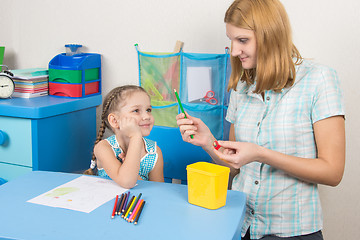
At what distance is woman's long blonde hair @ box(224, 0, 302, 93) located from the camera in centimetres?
125

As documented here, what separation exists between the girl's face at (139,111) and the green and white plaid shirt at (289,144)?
38cm

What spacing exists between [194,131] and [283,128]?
0.97 feet

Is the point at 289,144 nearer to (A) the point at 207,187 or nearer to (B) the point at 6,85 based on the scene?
(A) the point at 207,187

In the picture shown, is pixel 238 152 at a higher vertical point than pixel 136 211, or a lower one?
higher

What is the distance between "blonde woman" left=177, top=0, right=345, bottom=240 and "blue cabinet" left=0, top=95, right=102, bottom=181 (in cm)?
71

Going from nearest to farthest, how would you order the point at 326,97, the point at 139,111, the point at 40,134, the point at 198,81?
the point at 326,97 → the point at 139,111 → the point at 40,134 → the point at 198,81

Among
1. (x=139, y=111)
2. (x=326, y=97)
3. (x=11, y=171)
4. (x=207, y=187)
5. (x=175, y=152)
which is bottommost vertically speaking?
(x=11, y=171)

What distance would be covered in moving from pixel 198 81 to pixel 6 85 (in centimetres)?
90

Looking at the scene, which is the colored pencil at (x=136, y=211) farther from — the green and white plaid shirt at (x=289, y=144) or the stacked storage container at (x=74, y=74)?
the stacked storage container at (x=74, y=74)

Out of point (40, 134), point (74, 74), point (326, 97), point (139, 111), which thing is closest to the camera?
point (326, 97)

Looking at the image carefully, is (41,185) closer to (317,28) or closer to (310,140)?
(310,140)

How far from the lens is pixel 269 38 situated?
1252 millimetres

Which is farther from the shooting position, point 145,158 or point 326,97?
point 145,158

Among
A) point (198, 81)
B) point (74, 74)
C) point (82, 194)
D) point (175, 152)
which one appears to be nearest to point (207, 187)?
point (82, 194)
